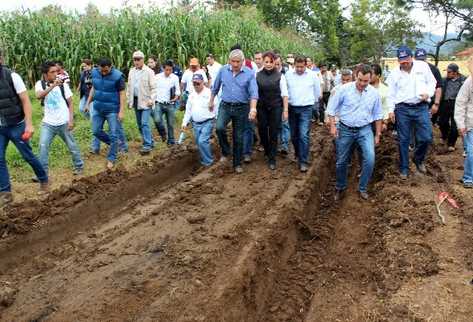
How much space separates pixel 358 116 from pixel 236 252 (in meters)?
3.11

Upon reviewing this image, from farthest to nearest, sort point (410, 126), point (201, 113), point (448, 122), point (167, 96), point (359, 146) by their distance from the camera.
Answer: point (448, 122)
point (167, 96)
point (201, 113)
point (410, 126)
point (359, 146)

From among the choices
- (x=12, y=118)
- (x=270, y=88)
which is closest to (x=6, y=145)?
(x=12, y=118)

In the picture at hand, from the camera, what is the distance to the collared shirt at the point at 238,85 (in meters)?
8.70

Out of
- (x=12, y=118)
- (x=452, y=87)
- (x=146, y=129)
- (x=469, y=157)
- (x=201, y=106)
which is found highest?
(x=12, y=118)

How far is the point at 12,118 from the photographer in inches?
282

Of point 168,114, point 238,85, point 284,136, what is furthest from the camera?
point 168,114

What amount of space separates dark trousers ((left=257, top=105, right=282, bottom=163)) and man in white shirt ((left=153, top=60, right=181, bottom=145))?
249cm

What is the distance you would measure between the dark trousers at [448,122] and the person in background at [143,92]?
21.3 ft

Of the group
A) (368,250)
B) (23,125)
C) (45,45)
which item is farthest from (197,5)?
(368,250)

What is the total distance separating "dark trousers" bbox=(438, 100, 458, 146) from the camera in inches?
430

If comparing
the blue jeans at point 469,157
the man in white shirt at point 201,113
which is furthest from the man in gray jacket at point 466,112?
the man in white shirt at point 201,113

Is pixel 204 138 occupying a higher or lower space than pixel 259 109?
lower

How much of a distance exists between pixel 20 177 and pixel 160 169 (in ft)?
7.92

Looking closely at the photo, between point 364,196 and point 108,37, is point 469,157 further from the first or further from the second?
point 108,37
